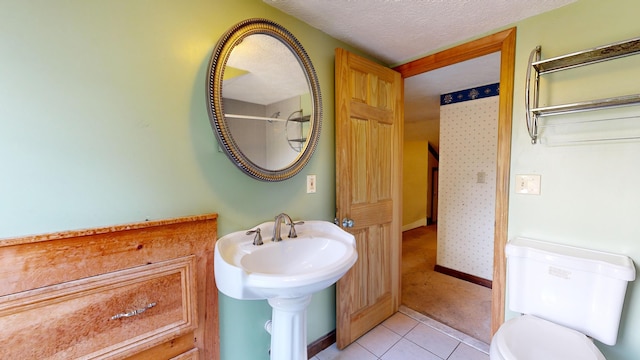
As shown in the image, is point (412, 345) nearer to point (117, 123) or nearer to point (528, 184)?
point (528, 184)

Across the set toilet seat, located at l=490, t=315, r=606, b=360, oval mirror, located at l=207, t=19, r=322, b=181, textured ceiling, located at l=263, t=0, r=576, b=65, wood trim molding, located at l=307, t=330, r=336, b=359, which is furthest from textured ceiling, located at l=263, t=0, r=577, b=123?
wood trim molding, located at l=307, t=330, r=336, b=359

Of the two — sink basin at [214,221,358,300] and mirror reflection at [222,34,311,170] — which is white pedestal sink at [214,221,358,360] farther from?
mirror reflection at [222,34,311,170]

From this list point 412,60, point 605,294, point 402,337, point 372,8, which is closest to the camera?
point 605,294

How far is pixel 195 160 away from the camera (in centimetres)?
111

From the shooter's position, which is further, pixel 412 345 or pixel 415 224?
pixel 415 224

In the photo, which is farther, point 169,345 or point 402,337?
point 402,337

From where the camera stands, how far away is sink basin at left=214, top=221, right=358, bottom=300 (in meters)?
0.91

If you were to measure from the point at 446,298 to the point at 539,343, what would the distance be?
4.47ft

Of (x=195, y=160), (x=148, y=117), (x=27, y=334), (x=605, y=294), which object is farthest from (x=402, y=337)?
(x=148, y=117)

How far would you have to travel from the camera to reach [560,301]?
122cm

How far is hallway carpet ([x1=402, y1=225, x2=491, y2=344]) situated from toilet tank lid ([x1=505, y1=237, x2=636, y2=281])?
2.90ft

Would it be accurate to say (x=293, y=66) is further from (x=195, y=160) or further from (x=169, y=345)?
(x=169, y=345)

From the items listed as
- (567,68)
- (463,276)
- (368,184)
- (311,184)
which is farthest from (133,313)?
(463,276)

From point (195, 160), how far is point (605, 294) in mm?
1960
